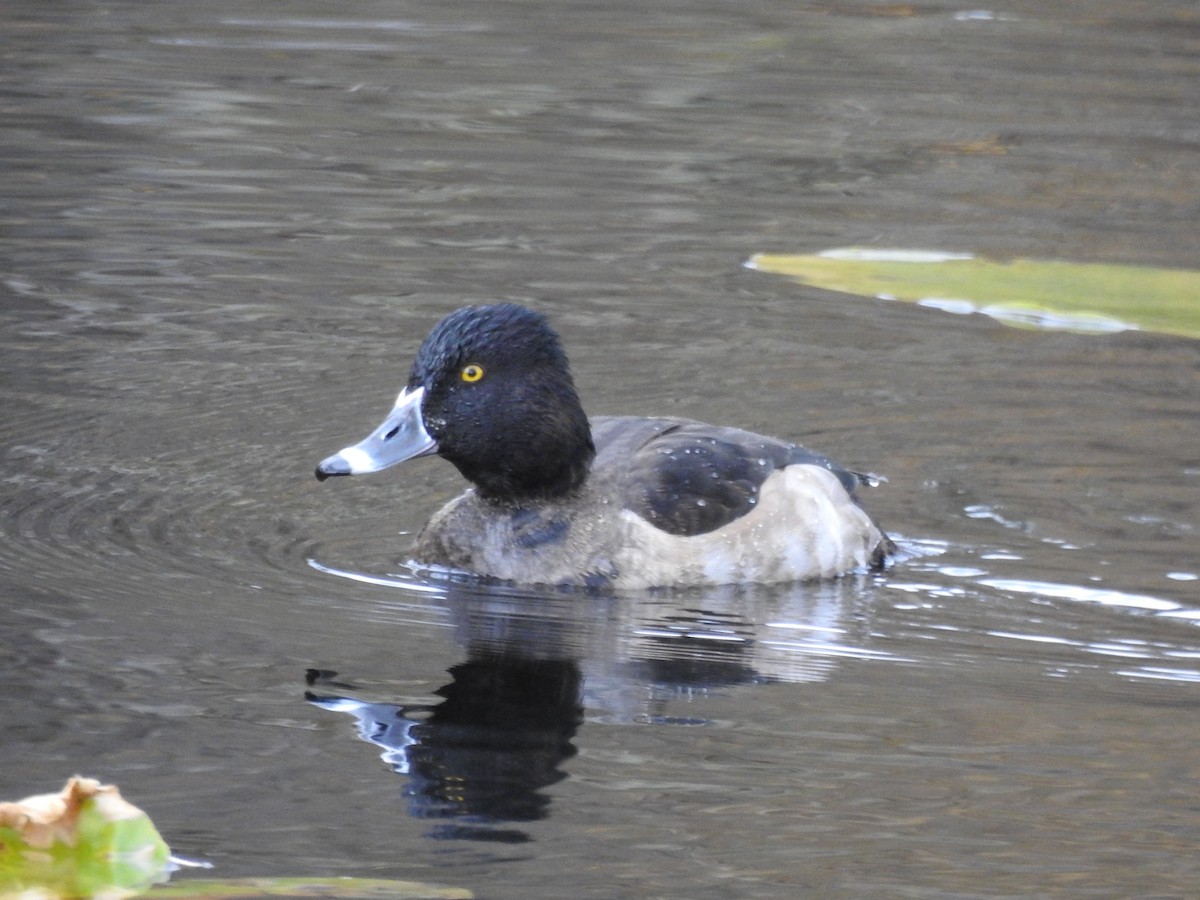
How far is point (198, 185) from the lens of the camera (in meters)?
14.2

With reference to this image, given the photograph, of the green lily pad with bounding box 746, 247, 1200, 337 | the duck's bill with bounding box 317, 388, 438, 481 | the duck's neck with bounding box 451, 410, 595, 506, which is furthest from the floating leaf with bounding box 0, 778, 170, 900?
the green lily pad with bounding box 746, 247, 1200, 337

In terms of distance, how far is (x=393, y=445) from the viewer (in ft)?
Answer: 25.6

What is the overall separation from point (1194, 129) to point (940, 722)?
11767mm

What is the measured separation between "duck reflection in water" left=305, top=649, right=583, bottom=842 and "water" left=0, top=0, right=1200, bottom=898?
0.07ft

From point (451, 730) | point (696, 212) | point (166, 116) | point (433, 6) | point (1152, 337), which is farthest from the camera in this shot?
point (433, 6)

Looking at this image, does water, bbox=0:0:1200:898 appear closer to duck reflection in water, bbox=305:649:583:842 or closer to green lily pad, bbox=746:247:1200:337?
duck reflection in water, bbox=305:649:583:842

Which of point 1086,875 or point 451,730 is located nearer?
point 1086,875

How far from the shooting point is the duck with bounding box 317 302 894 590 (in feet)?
25.9

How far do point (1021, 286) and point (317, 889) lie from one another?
24.9 feet

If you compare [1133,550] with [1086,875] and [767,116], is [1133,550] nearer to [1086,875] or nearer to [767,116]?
[1086,875]

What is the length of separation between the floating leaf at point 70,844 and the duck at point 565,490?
3.45 meters

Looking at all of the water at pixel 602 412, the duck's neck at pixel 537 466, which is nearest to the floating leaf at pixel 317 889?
the water at pixel 602 412

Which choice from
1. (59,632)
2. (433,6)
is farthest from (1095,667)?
(433,6)

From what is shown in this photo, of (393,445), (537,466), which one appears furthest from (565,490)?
(393,445)
